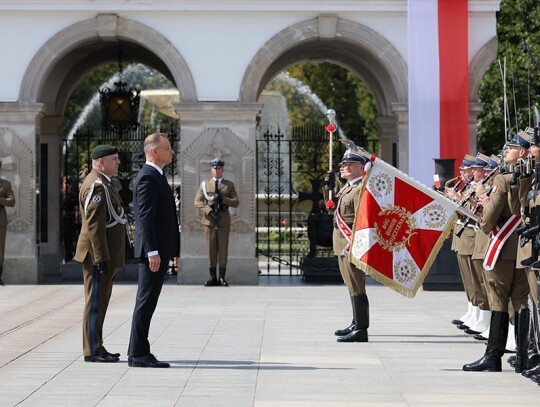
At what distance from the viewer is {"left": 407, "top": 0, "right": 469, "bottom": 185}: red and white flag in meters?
21.2

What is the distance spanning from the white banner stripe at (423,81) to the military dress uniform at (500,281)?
34.1ft

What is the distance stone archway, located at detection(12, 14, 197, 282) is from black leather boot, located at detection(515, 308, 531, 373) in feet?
38.4

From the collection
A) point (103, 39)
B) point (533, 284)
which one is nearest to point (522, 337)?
point (533, 284)

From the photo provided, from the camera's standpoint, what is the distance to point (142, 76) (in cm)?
4897

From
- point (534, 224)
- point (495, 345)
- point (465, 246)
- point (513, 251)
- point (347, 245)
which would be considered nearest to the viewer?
point (534, 224)

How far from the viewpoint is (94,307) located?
37.6ft

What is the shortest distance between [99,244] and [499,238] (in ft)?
11.1

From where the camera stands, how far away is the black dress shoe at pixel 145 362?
431 inches

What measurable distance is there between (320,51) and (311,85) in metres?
29.5

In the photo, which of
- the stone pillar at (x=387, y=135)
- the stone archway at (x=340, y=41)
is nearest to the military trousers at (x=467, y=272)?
the stone archway at (x=340, y=41)

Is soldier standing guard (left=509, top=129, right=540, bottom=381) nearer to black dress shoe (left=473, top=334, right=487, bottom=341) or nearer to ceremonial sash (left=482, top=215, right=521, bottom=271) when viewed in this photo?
ceremonial sash (left=482, top=215, right=521, bottom=271)

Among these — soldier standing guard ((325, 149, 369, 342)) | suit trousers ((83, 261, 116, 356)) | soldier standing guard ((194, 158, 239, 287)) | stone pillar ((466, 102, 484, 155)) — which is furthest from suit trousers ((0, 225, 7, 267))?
suit trousers ((83, 261, 116, 356))

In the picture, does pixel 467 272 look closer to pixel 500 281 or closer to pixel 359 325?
pixel 359 325

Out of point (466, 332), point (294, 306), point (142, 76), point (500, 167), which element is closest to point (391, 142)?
point (294, 306)
